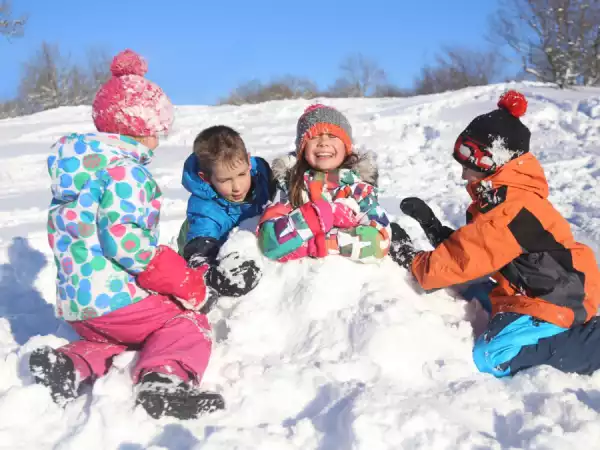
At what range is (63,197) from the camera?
2.36 metres

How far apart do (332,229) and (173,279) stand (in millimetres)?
834

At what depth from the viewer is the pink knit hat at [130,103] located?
2443 millimetres

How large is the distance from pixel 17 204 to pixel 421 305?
5.26m

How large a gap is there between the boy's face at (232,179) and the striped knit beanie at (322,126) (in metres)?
0.32

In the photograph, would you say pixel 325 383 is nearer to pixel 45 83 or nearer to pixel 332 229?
pixel 332 229

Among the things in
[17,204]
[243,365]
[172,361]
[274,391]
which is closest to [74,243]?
[172,361]

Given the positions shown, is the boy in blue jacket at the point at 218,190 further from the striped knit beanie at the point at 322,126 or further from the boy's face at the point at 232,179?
the striped knit beanie at the point at 322,126

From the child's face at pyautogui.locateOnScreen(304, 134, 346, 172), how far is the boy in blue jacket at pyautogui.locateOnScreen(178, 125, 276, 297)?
37cm

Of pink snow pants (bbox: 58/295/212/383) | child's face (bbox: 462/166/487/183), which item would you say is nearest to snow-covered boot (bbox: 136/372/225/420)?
pink snow pants (bbox: 58/295/212/383)

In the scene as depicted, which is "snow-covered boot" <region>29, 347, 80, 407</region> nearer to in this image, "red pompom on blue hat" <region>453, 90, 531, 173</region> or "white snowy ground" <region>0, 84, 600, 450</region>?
"white snowy ground" <region>0, 84, 600, 450</region>

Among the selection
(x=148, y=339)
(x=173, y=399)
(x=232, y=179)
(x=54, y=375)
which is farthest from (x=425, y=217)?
(x=54, y=375)

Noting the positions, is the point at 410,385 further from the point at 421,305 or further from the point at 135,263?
the point at 135,263

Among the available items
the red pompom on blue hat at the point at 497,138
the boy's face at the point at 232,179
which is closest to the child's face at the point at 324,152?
the boy's face at the point at 232,179

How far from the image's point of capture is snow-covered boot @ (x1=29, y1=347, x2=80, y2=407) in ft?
7.32
